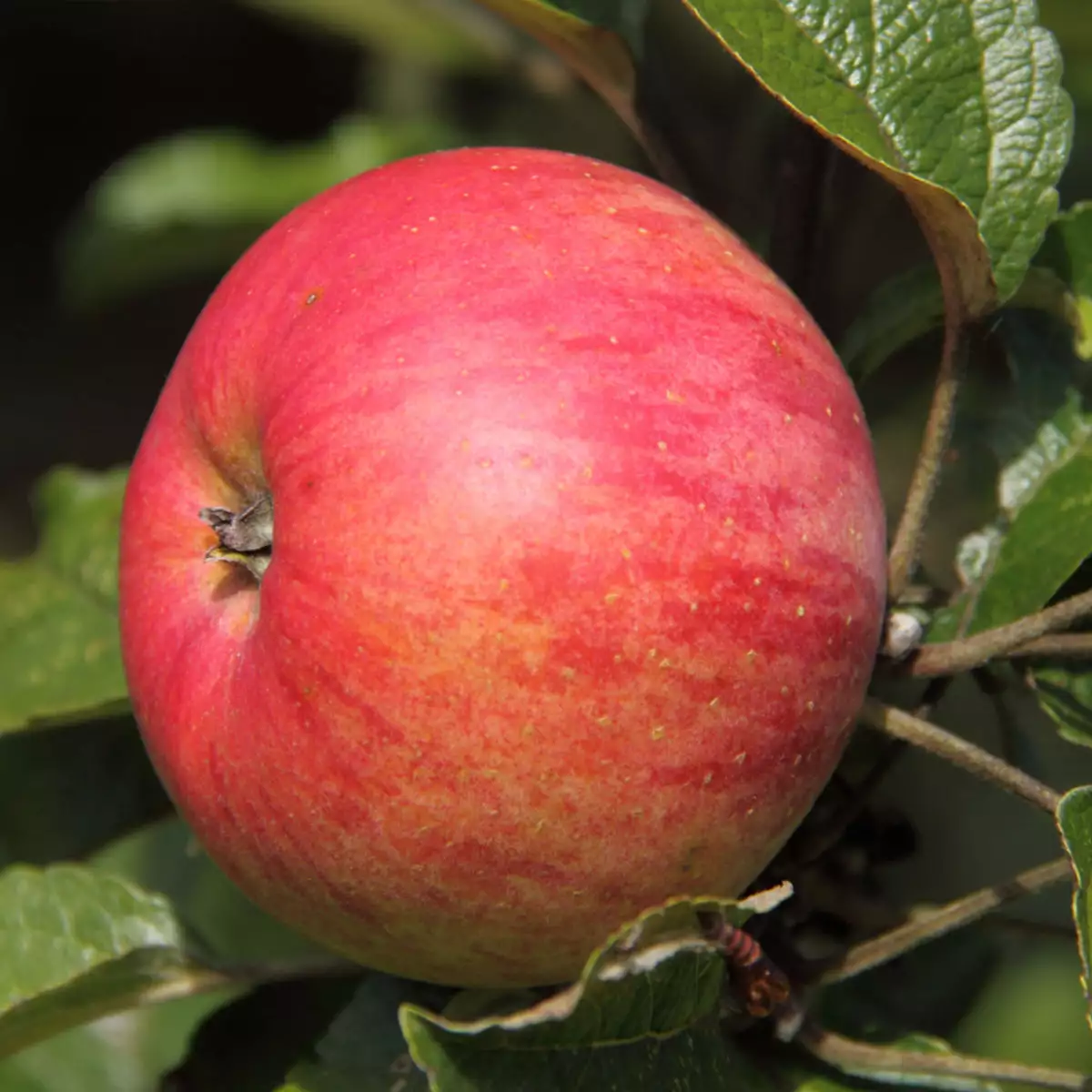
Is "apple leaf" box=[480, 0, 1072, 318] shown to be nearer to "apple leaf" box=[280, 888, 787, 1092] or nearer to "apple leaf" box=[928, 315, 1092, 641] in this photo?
"apple leaf" box=[928, 315, 1092, 641]

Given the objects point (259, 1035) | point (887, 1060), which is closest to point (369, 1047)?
point (259, 1035)

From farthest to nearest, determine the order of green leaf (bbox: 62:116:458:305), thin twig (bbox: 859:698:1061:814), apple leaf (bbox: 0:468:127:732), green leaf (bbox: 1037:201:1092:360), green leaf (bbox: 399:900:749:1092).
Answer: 1. green leaf (bbox: 62:116:458:305)
2. apple leaf (bbox: 0:468:127:732)
3. green leaf (bbox: 1037:201:1092:360)
4. thin twig (bbox: 859:698:1061:814)
5. green leaf (bbox: 399:900:749:1092)

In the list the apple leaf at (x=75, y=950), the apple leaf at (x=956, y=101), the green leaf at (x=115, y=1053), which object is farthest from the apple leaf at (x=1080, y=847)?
the green leaf at (x=115, y=1053)

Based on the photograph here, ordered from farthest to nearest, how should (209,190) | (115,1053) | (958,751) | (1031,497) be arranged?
1. (209,190)
2. (115,1053)
3. (1031,497)
4. (958,751)

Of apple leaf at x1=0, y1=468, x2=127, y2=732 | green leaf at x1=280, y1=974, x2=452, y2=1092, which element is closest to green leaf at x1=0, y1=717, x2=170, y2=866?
apple leaf at x1=0, y1=468, x2=127, y2=732

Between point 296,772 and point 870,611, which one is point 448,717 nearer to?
point 296,772

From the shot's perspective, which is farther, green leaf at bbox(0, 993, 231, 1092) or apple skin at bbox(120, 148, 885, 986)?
green leaf at bbox(0, 993, 231, 1092)

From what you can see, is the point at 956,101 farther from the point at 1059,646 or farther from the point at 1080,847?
the point at 1080,847
